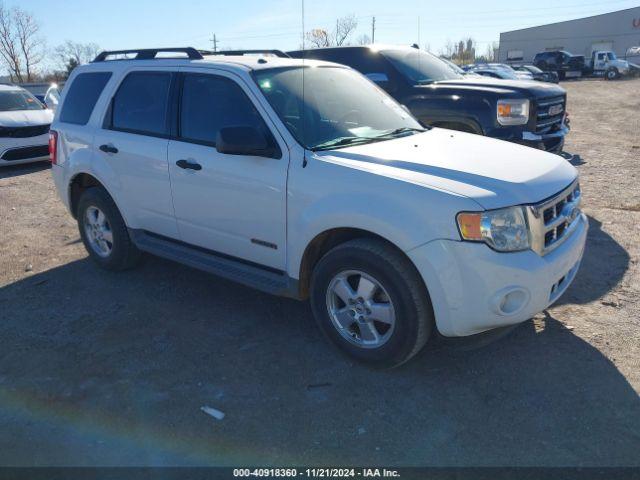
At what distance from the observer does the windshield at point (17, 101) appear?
11969 mm

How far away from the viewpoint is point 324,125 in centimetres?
406

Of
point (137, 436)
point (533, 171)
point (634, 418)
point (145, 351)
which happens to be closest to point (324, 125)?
point (533, 171)

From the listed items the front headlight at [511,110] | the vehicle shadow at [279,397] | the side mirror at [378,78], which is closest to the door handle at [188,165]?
the vehicle shadow at [279,397]

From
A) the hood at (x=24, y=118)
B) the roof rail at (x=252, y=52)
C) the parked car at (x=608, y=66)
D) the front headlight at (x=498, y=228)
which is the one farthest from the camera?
the parked car at (x=608, y=66)

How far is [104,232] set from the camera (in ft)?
17.6

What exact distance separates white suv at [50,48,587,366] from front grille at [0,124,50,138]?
6.83 m

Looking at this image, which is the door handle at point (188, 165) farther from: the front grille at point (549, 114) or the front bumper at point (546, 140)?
the front grille at point (549, 114)

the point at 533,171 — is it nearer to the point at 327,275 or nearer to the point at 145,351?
the point at 327,275

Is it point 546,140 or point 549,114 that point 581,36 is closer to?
point 549,114

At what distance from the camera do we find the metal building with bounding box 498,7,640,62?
2454 inches

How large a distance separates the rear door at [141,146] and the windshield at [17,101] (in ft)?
27.7

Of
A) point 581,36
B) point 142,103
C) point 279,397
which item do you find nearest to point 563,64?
point 581,36

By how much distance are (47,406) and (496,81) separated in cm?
628

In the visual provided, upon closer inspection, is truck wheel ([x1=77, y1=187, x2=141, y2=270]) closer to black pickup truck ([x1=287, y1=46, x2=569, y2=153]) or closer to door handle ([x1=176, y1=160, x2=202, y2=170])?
door handle ([x1=176, y1=160, x2=202, y2=170])
